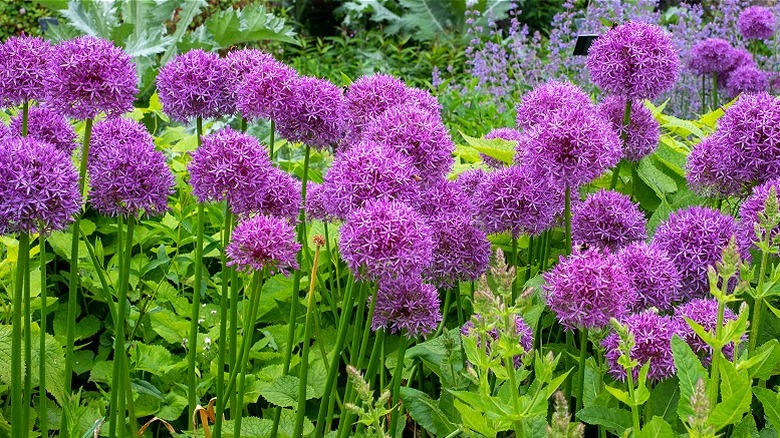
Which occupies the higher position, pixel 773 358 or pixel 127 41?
pixel 773 358

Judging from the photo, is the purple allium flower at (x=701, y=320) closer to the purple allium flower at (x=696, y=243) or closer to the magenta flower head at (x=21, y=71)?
the purple allium flower at (x=696, y=243)

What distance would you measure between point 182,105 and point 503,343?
897mm

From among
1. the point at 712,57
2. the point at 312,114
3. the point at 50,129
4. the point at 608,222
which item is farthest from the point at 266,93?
the point at 712,57

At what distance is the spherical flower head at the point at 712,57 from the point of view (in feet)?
14.1

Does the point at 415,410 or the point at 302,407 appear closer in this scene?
the point at 302,407

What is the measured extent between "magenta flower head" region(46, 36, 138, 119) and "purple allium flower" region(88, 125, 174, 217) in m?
0.09

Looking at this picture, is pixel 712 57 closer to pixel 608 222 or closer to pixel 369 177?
pixel 608 222

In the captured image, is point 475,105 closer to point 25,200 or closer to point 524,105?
point 524,105

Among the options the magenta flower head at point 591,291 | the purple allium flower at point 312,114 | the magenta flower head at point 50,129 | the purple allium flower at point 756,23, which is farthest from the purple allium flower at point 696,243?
the purple allium flower at point 756,23

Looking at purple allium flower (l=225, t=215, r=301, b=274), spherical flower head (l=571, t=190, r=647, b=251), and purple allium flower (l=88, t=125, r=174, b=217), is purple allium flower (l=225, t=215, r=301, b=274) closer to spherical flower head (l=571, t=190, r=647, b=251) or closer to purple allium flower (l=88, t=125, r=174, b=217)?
purple allium flower (l=88, t=125, r=174, b=217)

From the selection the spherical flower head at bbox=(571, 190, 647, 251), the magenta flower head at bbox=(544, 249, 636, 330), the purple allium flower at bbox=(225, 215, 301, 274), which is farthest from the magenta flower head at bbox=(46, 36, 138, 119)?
the spherical flower head at bbox=(571, 190, 647, 251)

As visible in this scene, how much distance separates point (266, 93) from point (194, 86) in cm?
16

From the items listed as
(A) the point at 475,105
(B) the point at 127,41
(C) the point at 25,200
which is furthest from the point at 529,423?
(B) the point at 127,41

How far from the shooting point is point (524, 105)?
2.12 meters
